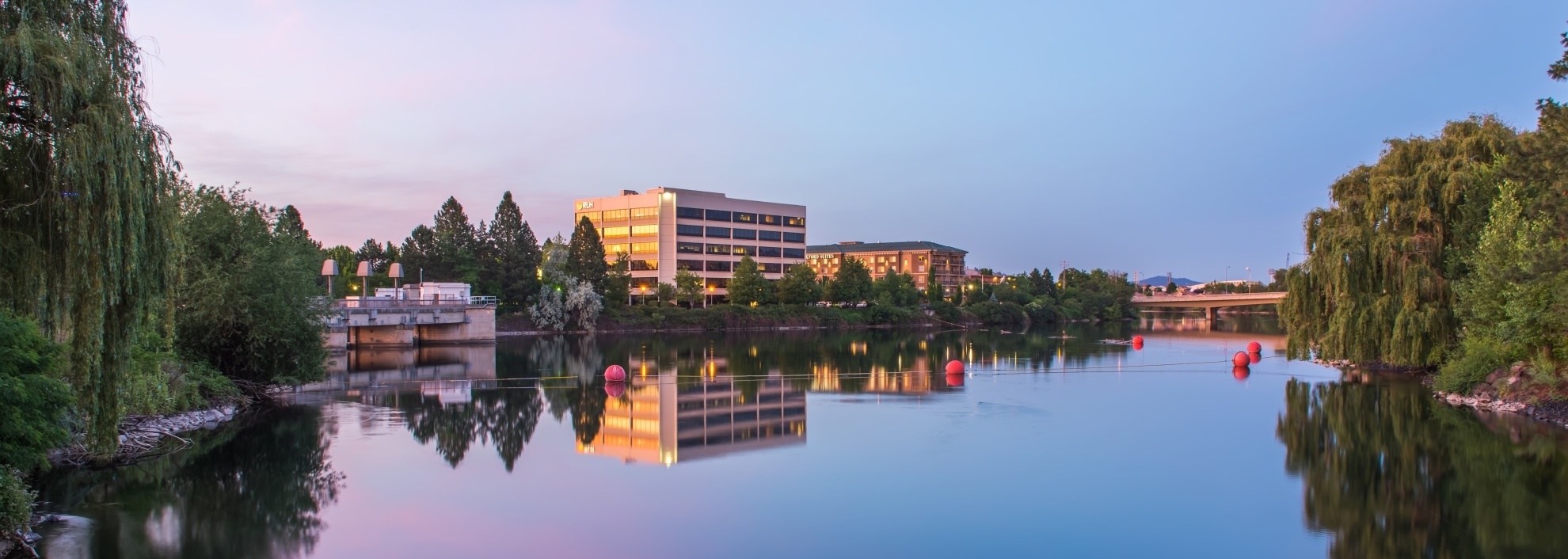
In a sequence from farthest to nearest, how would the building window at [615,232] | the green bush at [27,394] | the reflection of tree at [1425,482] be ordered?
the building window at [615,232] < the reflection of tree at [1425,482] < the green bush at [27,394]

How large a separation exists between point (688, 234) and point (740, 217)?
7730mm

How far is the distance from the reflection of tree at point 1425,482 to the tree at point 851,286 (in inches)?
2871

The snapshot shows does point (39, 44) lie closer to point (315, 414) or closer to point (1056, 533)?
point (1056, 533)

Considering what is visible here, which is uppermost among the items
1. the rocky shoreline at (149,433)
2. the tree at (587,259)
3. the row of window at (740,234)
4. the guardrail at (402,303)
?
the row of window at (740,234)

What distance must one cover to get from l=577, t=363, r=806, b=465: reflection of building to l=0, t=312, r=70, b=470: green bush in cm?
1086

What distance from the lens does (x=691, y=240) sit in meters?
115

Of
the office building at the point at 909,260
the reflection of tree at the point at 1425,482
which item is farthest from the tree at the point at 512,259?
the office building at the point at 909,260

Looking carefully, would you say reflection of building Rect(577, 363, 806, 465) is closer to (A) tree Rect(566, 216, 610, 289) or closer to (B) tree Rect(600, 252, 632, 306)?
(A) tree Rect(566, 216, 610, 289)

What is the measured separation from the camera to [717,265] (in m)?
117

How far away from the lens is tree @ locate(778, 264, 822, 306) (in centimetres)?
9625

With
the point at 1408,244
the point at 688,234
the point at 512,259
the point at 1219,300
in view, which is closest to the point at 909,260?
the point at 688,234

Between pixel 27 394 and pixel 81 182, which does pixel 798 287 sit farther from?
pixel 81 182

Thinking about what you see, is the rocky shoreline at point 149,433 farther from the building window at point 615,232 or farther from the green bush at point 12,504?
the building window at point 615,232

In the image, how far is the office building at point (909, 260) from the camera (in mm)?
157625
